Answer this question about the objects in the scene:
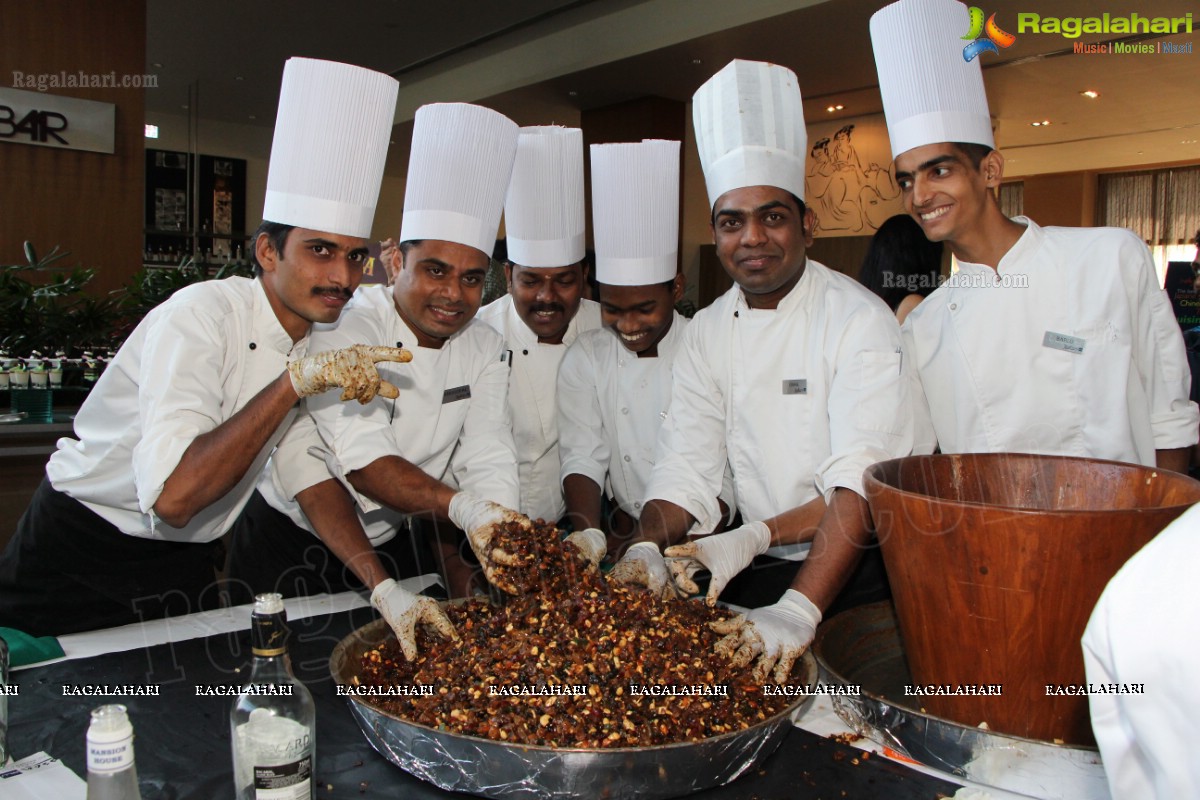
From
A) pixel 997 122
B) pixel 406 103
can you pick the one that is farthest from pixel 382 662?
pixel 406 103

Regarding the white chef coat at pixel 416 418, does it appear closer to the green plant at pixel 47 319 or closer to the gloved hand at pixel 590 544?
the gloved hand at pixel 590 544

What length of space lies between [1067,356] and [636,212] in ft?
3.92

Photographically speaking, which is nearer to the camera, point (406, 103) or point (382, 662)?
point (382, 662)

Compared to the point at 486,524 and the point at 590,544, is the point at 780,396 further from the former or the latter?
the point at 486,524

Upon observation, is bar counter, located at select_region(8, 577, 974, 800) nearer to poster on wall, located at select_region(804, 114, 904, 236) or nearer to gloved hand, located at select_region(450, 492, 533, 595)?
gloved hand, located at select_region(450, 492, 533, 595)

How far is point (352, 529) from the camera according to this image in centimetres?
185

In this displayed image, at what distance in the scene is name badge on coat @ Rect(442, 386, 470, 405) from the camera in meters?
2.28

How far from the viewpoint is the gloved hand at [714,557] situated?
5.05 ft

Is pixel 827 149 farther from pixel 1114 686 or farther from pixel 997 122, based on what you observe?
pixel 1114 686

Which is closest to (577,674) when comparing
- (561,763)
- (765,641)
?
(561,763)

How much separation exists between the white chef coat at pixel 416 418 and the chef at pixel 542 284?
303 mm

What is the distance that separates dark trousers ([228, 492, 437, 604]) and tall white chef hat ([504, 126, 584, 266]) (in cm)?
98

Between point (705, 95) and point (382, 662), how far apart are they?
1591 millimetres

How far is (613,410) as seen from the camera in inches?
103
